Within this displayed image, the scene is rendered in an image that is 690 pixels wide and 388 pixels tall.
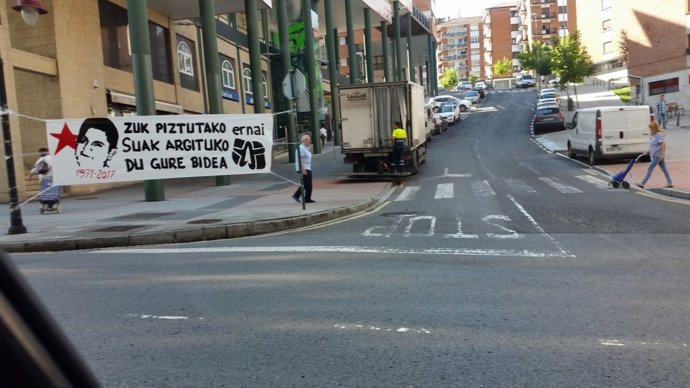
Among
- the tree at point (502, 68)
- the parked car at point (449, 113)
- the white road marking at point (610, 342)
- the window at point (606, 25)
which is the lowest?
the white road marking at point (610, 342)

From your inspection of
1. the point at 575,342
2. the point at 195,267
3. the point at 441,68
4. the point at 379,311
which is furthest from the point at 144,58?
the point at 441,68

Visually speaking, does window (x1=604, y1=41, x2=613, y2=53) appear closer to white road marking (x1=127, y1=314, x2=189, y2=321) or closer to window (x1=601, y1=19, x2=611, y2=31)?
window (x1=601, y1=19, x2=611, y2=31)

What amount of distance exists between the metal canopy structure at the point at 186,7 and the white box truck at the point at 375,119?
10.8 metres

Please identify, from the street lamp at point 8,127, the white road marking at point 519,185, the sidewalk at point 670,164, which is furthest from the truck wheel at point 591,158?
the street lamp at point 8,127

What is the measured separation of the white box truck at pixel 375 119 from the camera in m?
20.1

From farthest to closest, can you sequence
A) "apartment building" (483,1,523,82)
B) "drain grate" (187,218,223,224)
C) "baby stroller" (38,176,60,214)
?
"apartment building" (483,1,523,82) → "baby stroller" (38,176,60,214) → "drain grate" (187,218,223,224)

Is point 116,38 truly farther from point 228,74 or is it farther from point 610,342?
point 610,342

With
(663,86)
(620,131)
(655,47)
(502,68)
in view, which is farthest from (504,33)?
(620,131)

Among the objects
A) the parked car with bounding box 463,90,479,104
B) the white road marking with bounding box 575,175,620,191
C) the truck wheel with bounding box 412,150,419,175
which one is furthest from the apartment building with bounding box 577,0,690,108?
the truck wheel with bounding box 412,150,419,175

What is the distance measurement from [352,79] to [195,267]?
3497 cm

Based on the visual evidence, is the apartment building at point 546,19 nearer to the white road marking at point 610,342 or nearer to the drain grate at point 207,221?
the drain grate at point 207,221

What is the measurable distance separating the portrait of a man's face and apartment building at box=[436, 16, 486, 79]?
158005 millimetres

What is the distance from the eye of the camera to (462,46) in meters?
166

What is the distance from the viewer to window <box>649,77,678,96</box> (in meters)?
44.7
